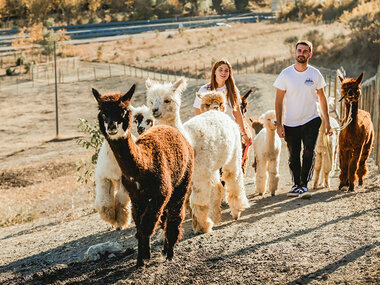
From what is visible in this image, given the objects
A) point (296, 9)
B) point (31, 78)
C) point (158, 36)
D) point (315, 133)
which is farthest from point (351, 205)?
point (296, 9)

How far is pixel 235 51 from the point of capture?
4862 centimetres

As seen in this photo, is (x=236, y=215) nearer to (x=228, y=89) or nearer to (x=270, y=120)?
(x=228, y=89)

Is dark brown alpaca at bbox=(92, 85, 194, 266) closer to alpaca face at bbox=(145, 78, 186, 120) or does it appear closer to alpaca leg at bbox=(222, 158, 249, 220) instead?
alpaca face at bbox=(145, 78, 186, 120)

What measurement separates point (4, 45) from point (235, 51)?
74.9 feet

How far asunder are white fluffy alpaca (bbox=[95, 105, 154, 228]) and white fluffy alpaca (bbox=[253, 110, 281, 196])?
299cm

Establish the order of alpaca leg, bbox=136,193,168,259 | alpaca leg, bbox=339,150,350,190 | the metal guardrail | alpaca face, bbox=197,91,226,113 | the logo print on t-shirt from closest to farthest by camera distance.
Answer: alpaca leg, bbox=136,193,168,259, alpaca face, bbox=197,91,226,113, the logo print on t-shirt, alpaca leg, bbox=339,150,350,190, the metal guardrail

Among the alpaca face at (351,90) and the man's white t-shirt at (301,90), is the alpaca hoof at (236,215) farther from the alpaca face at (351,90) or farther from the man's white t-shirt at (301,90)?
the alpaca face at (351,90)

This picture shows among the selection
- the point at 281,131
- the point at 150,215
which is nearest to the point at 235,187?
the point at 281,131

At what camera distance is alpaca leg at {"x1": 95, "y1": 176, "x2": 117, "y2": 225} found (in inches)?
324

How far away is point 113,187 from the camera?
27.2 feet

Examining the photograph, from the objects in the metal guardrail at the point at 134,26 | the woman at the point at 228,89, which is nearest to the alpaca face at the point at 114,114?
the woman at the point at 228,89

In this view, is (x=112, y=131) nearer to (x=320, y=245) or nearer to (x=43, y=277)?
(x=43, y=277)

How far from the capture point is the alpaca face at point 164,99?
7.09 meters

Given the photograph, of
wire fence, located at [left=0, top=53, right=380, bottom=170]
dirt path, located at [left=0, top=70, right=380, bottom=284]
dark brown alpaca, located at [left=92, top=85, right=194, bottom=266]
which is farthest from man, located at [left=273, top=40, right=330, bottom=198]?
wire fence, located at [left=0, top=53, right=380, bottom=170]
